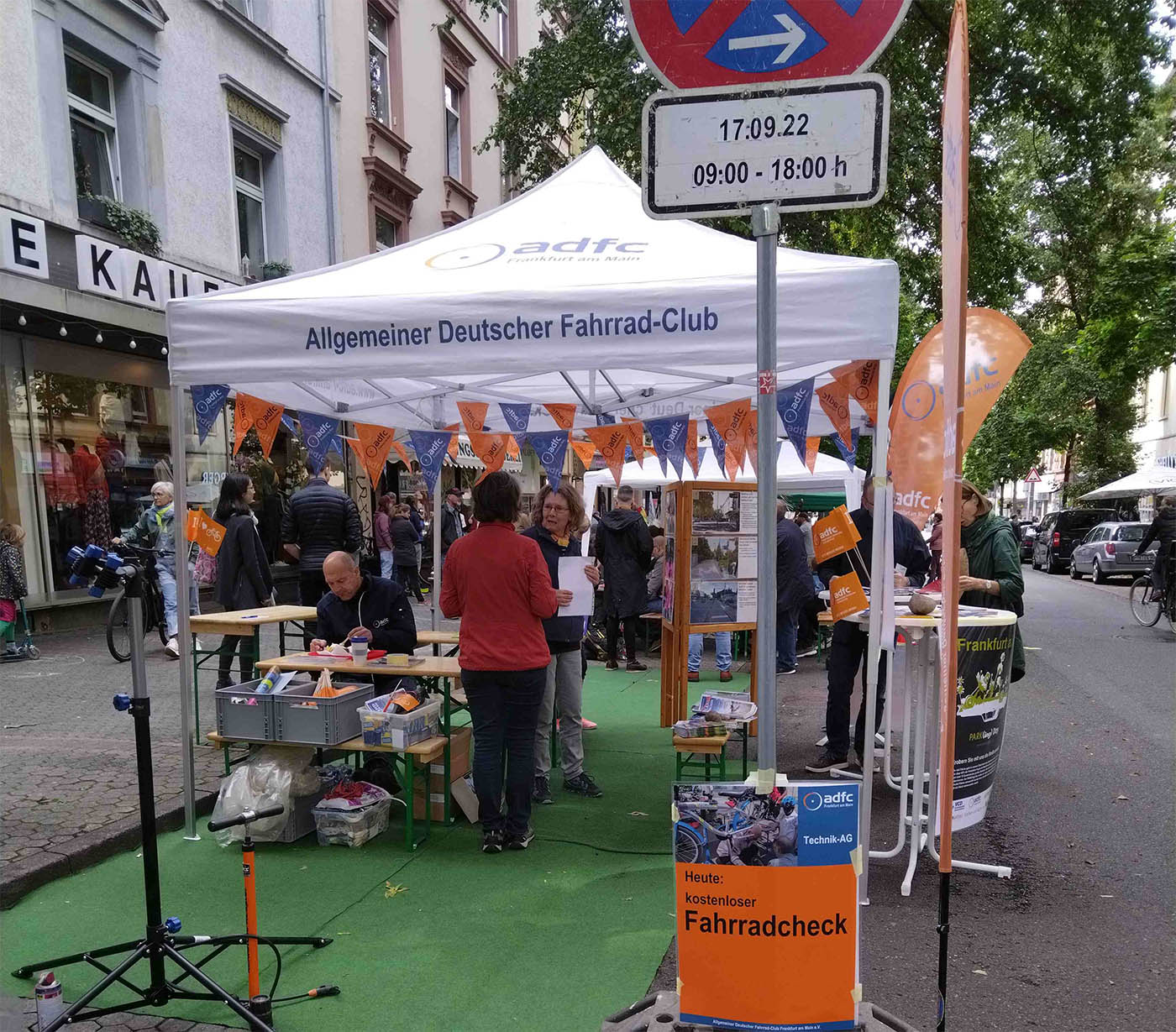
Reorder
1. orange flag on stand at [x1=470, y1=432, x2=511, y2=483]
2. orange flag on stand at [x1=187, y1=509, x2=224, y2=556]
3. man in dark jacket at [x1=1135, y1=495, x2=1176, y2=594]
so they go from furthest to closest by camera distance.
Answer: man in dark jacket at [x1=1135, y1=495, x2=1176, y2=594] < orange flag on stand at [x1=470, y1=432, x2=511, y2=483] < orange flag on stand at [x1=187, y1=509, x2=224, y2=556]

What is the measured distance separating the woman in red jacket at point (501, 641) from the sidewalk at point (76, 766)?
73.6 inches

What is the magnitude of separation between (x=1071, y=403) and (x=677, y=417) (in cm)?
2571

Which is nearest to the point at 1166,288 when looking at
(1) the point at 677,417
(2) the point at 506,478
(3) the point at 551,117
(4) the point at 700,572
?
(3) the point at 551,117

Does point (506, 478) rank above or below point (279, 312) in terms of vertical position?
below

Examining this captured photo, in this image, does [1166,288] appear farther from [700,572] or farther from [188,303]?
[188,303]

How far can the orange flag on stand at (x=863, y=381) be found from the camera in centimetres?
445

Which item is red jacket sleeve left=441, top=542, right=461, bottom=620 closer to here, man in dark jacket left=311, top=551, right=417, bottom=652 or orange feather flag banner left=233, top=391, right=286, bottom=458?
man in dark jacket left=311, top=551, right=417, bottom=652

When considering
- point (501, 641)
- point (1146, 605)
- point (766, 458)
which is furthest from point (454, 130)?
point (766, 458)

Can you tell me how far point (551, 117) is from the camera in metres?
14.8

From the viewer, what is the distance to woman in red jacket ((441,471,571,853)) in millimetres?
4383

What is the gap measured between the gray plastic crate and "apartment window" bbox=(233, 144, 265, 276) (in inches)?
425

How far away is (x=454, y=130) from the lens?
21.6m

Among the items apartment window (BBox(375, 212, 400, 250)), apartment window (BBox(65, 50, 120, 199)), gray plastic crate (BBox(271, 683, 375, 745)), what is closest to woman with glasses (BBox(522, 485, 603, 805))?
gray plastic crate (BBox(271, 683, 375, 745))

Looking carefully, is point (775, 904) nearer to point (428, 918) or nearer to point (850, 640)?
point (428, 918)
